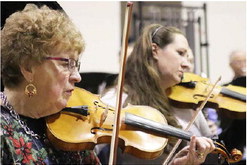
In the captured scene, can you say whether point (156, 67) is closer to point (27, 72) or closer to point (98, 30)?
point (98, 30)

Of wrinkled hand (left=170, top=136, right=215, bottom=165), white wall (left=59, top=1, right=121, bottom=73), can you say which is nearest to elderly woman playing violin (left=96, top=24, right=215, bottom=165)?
white wall (left=59, top=1, right=121, bottom=73)

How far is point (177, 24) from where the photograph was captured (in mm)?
2207

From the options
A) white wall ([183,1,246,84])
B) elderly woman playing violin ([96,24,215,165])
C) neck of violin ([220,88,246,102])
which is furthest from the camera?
white wall ([183,1,246,84])

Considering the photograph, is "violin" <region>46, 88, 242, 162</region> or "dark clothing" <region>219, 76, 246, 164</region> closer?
"violin" <region>46, 88, 242, 162</region>

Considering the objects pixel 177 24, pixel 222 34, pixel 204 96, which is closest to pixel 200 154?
pixel 204 96

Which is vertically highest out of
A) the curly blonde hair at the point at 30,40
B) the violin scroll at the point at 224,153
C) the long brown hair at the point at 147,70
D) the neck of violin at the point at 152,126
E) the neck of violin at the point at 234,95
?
the curly blonde hair at the point at 30,40

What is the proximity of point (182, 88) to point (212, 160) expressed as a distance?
0.32 m

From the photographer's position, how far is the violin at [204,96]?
147cm

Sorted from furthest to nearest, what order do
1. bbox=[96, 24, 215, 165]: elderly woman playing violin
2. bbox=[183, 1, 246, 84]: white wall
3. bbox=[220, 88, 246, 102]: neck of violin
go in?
bbox=[183, 1, 246, 84]: white wall
bbox=[220, 88, 246, 102]: neck of violin
bbox=[96, 24, 215, 165]: elderly woman playing violin

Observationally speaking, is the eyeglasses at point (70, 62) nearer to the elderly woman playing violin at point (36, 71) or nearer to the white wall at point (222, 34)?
the elderly woman playing violin at point (36, 71)

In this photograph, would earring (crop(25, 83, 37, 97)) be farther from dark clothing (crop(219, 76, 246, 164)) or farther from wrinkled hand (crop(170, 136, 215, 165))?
dark clothing (crop(219, 76, 246, 164))

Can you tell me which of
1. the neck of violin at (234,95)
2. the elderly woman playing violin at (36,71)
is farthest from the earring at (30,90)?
the neck of violin at (234,95)

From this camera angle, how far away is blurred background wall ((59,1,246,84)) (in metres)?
1.37

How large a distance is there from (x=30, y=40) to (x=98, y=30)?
0.53 metres
